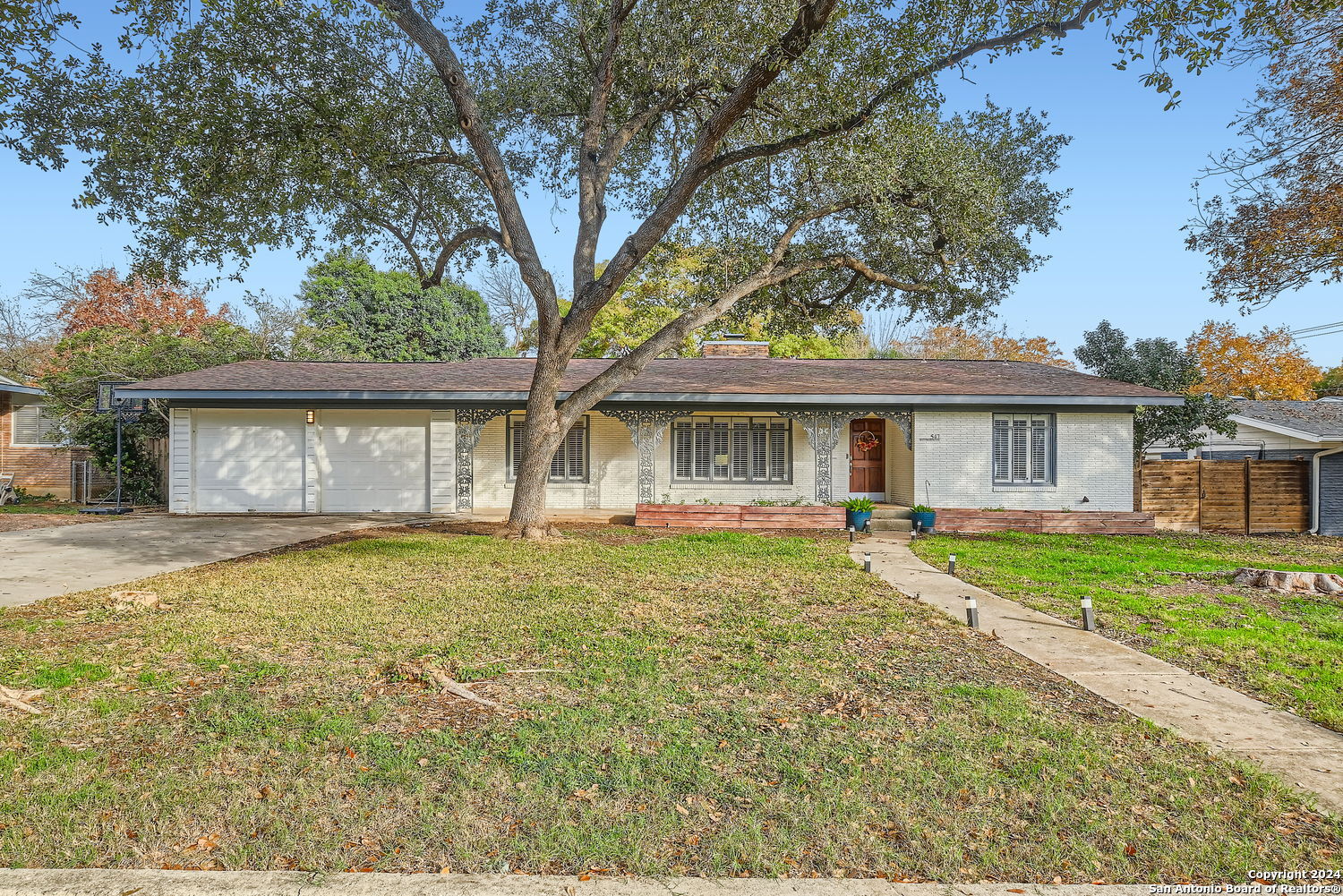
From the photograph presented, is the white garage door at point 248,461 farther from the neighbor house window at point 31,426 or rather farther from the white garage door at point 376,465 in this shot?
the neighbor house window at point 31,426

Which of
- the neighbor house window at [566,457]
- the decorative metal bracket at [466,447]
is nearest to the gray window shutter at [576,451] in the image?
the neighbor house window at [566,457]

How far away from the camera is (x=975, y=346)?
37.4m

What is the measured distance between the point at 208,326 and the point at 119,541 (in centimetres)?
1085

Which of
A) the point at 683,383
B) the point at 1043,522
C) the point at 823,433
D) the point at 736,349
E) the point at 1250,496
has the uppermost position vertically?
the point at 736,349

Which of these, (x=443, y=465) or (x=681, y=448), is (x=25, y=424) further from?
(x=681, y=448)

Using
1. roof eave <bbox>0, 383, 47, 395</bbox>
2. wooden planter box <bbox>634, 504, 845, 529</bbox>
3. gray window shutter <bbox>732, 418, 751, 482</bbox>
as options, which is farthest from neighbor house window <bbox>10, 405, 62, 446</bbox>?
gray window shutter <bbox>732, 418, 751, 482</bbox>

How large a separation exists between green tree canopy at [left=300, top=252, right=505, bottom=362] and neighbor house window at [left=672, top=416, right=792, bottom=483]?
15994 millimetres

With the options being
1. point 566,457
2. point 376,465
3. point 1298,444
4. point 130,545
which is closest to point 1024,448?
point 1298,444

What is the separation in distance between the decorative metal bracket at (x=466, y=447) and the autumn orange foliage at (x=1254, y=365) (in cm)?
2805

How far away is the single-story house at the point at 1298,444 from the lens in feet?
49.2

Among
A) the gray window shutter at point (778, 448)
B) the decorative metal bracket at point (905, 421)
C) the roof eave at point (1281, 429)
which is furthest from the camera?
the gray window shutter at point (778, 448)

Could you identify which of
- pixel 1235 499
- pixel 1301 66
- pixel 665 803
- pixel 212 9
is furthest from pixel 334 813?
pixel 1235 499

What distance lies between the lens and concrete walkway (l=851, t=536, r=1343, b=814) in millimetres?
3549

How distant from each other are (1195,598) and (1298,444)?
12620 mm
